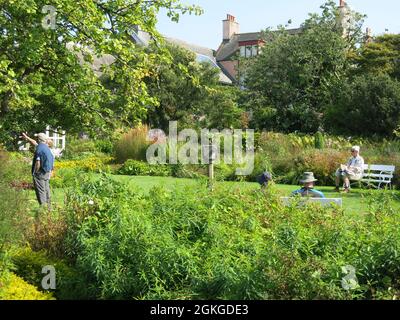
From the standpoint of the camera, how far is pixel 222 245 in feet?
18.1

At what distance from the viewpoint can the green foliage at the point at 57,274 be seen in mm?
5566

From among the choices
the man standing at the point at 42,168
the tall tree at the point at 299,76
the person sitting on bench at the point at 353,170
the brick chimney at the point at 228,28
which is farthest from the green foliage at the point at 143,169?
the brick chimney at the point at 228,28

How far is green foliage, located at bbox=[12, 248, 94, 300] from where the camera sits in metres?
5.57

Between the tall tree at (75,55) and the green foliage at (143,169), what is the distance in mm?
9347

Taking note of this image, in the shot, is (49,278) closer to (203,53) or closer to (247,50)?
(247,50)

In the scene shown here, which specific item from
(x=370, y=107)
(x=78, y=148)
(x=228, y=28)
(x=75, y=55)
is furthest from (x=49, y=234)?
(x=228, y=28)

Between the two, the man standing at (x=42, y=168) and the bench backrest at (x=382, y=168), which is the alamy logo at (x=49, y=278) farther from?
the bench backrest at (x=382, y=168)

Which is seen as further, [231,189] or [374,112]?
[374,112]

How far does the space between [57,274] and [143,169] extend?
15837 mm

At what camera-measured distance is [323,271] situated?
4.68 meters

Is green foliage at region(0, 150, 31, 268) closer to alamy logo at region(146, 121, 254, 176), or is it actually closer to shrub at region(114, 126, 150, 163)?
alamy logo at region(146, 121, 254, 176)

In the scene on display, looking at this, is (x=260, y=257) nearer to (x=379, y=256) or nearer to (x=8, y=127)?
(x=379, y=256)

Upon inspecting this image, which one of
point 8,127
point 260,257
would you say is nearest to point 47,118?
point 8,127
